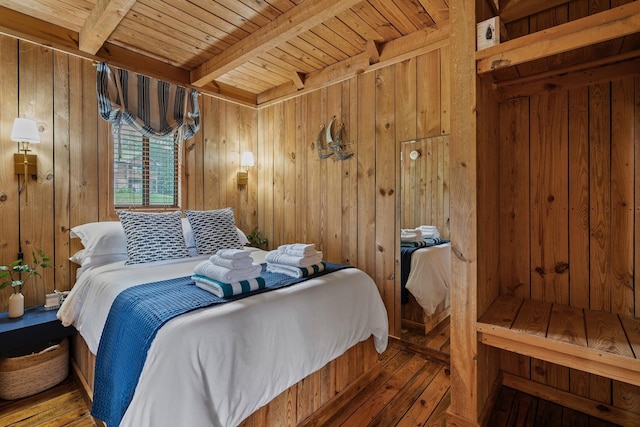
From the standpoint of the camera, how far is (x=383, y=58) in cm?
266

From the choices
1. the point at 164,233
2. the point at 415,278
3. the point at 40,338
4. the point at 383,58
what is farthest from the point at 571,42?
the point at 40,338

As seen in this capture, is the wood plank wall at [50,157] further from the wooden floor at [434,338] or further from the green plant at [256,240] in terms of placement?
the wooden floor at [434,338]

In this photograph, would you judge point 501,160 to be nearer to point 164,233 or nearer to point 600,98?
point 600,98

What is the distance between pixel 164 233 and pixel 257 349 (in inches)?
58.6

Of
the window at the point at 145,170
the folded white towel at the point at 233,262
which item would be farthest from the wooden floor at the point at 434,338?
the window at the point at 145,170

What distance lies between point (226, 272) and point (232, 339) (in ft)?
1.29

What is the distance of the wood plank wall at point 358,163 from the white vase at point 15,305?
2.25m

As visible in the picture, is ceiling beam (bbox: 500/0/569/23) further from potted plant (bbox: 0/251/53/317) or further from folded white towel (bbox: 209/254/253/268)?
potted plant (bbox: 0/251/53/317)

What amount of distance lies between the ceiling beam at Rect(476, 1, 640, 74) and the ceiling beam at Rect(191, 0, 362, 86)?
3.02 ft

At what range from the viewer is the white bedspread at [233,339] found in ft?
3.55

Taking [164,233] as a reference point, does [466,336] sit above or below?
below

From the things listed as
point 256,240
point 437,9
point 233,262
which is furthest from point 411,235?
point 256,240

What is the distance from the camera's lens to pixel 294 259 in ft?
6.29

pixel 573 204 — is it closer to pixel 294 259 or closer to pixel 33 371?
pixel 294 259
